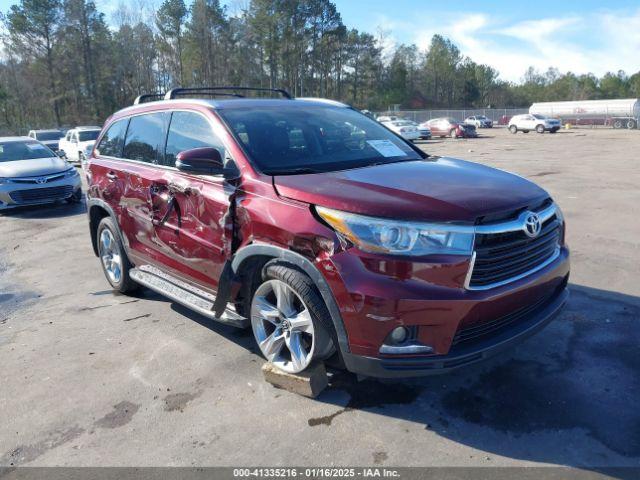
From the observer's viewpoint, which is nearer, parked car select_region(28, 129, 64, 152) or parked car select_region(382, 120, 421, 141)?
parked car select_region(28, 129, 64, 152)

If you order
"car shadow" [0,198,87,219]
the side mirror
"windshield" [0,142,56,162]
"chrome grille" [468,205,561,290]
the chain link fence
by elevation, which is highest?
the chain link fence

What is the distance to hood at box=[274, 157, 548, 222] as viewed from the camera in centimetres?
290

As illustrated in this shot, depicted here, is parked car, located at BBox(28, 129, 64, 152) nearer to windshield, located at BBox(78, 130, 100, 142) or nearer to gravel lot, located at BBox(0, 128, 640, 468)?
windshield, located at BBox(78, 130, 100, 142)

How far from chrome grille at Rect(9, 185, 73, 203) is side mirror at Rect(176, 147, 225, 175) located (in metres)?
9.29

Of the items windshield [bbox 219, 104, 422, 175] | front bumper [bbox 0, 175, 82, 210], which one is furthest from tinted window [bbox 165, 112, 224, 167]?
front bumper [bbox 0, 175, 82, 210]

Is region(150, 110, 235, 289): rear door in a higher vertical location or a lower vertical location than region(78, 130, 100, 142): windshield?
lower

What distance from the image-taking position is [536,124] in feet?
145

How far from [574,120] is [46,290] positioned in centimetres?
5747

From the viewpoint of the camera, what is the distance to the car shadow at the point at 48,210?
11.5 meters

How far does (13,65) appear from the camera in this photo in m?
53.2

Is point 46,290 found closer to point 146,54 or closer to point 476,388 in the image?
point 476,388

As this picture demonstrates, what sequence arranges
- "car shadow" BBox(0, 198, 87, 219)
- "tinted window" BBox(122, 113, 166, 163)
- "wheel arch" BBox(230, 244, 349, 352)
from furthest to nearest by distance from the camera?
"car shadow" BBox(0, 198, 87, 219) → "tinted window" BBox(122, 113, 166, 163) → "wheel arch" BBox(230, 244, 349, 352)

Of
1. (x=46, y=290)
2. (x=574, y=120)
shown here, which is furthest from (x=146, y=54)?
(x=46, y=290)

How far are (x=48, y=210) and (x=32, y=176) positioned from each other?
1075 millimetres
